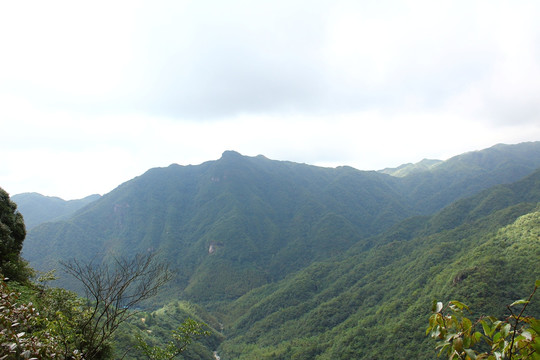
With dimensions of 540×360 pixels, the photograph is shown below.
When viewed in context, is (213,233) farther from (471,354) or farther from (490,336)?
(471,354)

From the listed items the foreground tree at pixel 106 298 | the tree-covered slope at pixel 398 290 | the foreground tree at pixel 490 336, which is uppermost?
the foreground tree at pixel 490 336

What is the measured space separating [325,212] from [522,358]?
18368 cm

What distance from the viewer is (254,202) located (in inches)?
7500

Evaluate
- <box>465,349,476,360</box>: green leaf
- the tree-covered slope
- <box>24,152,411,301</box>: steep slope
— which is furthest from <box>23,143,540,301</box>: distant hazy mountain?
<box>465,349,476,360</box>: green leaf

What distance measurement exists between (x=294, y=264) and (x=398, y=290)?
250 ft

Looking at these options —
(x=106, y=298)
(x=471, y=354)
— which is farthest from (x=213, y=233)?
(x=471, y=354)

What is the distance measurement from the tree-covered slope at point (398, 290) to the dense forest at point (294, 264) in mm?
324

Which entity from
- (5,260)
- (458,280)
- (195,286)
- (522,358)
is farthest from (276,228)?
(522,358)

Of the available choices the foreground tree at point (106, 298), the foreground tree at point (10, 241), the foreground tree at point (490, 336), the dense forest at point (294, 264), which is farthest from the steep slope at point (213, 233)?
the foreground tree at point (490, 336)

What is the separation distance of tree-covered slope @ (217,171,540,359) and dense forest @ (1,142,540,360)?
324mm

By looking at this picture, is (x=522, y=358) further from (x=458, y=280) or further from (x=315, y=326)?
(x=315, y=326)

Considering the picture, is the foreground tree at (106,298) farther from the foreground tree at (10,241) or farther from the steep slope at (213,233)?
the steep slope at (213,233)

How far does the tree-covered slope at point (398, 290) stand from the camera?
44.9 meters

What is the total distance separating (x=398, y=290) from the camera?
6744 cm
